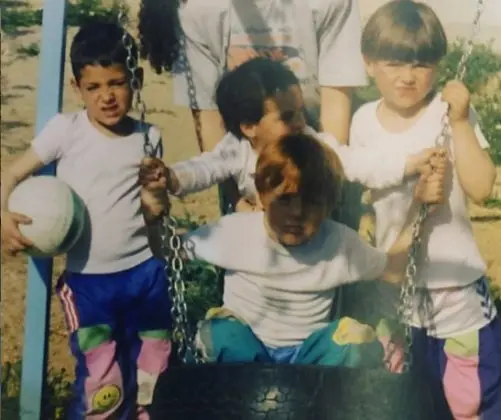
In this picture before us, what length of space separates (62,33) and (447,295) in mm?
1125

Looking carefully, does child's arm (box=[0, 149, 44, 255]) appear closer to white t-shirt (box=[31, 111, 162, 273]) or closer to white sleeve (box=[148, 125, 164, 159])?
white t-shirt (box=[31, 111, 162, 273])

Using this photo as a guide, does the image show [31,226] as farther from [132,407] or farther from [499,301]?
[499,301]

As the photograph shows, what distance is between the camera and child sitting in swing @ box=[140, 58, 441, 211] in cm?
317

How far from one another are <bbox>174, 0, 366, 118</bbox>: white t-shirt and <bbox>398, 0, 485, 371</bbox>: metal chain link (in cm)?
23

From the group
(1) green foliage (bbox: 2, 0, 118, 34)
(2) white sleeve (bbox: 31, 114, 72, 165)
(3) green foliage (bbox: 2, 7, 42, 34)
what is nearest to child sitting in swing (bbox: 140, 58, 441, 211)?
(2) white sleeve (bbox: 31, 114, 72, 165)

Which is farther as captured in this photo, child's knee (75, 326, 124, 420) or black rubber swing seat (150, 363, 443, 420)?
child's knee (75, 326, 124, 420)

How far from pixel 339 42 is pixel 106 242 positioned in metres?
0.74

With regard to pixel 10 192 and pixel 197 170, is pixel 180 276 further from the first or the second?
pixel 10 192

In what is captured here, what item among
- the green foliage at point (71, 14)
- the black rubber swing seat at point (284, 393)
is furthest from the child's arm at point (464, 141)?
the green foliage at point (71, 14)

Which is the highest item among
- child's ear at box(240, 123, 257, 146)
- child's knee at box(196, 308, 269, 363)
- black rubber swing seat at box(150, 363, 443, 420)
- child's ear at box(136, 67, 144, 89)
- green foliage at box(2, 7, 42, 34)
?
green foliage at box(2, 7, 42, 34)

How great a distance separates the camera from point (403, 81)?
10.4ft

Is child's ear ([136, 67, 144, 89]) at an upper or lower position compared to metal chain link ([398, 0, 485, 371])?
upper

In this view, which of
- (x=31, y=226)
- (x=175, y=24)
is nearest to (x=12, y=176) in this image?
(x=31, y=226)

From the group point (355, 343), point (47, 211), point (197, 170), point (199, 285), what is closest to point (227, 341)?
point (199, 285)
